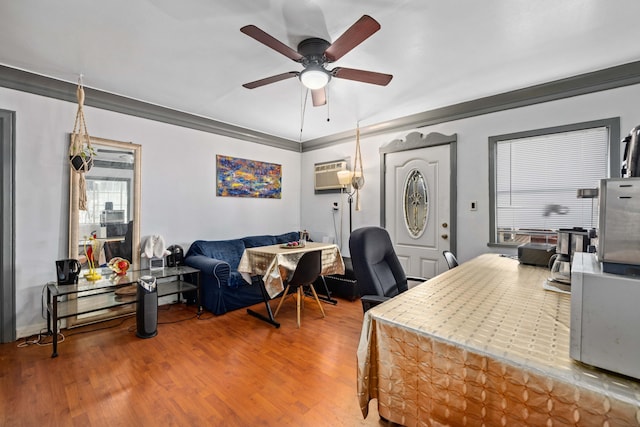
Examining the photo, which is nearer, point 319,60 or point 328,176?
point 319,60

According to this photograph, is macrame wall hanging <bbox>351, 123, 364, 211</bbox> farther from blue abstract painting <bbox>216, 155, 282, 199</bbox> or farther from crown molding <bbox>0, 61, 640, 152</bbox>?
blue abstract painting <bbox>216, 155, 282, 199</bbox>

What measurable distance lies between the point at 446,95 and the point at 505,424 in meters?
3.30

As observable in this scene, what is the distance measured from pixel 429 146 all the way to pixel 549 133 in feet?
4.19

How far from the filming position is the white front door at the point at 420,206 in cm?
374

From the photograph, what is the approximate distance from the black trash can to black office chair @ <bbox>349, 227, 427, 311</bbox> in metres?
2.13

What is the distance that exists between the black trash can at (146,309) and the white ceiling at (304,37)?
2.12m

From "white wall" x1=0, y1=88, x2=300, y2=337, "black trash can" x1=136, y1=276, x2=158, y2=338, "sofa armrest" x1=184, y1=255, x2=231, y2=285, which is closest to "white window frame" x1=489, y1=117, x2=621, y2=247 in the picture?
"sofa armrest" x1=184, y1=255, x2=231, y2=285

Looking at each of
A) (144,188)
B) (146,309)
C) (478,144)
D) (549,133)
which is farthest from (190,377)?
(549,133)

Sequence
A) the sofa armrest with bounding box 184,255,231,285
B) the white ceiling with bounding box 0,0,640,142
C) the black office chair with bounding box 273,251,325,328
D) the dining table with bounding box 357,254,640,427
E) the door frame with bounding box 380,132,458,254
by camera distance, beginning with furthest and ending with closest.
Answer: the door frame with bounding box 380,132,458,254 < the sofa armrest with bounding box 184,255,231,285 < the black office chair with bounding box 273,251,325,328 < the white ceiling with bounding box 0,0,640,142 < the dining table with bounding box 357,254,640,427

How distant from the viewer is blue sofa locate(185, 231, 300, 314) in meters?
3.38

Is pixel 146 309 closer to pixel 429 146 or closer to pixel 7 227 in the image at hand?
pixel 7 227

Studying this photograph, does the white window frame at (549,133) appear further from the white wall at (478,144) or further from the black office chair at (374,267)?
the black office chair at (374,267)

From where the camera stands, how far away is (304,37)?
2137 millimetres

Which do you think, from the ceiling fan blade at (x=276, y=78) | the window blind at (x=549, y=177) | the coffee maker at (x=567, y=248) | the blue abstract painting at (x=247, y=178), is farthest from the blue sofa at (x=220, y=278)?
the window blind at (x=549, y=177)
